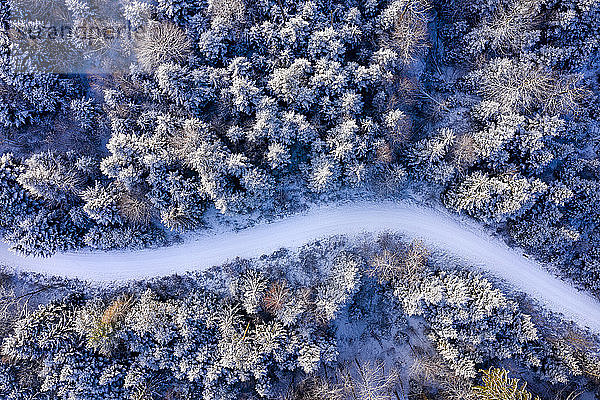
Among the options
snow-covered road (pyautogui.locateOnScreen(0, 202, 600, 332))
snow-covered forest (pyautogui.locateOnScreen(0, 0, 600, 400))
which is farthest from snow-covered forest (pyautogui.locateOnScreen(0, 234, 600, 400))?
snow-covered road (pyautogui.locateOnScreen(0, 202, 600, 332))

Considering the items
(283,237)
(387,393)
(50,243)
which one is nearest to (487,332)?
(387,393)

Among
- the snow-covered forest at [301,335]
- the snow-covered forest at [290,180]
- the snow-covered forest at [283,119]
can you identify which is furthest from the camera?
the snow-covered forest at [301,335]

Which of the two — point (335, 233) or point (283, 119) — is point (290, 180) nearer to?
point (283, 119)

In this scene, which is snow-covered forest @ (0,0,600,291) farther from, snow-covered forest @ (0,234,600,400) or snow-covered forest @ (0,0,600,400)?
snow-covered forest @ (0,234,600,400)

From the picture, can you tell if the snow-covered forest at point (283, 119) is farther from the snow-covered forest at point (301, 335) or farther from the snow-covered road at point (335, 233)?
the snow-covered forest at point (301, 335)

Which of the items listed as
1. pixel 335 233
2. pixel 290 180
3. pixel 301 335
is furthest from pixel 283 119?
pixel 301 335

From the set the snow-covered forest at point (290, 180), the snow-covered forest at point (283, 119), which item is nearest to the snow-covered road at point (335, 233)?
the snow-covered forest at point (290, 180)
